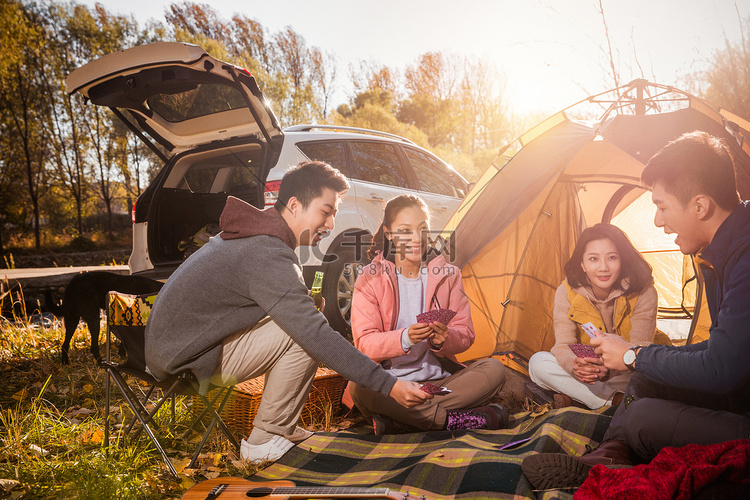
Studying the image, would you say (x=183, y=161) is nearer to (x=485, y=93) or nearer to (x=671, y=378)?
(x=671, y=378)

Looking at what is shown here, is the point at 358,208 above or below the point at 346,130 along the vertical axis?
below

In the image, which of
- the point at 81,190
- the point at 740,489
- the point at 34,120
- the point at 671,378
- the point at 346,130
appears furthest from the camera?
the point at 81,190

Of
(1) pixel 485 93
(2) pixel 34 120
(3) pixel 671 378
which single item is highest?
(1) pixel 485 93

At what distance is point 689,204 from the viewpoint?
5.87ft

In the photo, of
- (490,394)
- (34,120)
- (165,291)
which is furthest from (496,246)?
(34,120)

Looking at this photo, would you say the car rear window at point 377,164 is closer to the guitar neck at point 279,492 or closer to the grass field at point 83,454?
the grass field at point 83,454

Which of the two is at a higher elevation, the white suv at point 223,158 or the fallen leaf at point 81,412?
the white suv at point 223,158

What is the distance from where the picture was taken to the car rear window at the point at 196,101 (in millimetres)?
3164

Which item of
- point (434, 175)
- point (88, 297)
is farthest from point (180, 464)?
point (434, 175)

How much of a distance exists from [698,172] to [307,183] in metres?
1.56

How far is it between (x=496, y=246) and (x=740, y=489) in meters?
2.21

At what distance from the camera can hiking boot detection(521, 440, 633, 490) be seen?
1.67 metres

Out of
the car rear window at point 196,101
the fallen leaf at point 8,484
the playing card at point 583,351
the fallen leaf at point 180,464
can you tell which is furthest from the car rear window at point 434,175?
the fallen leaf at point 8,484

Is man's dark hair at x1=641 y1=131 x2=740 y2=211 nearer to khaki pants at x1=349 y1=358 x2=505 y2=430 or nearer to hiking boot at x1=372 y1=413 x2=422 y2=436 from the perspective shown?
khaki pants at x1=349 y1=358 x2=505 y2=430
